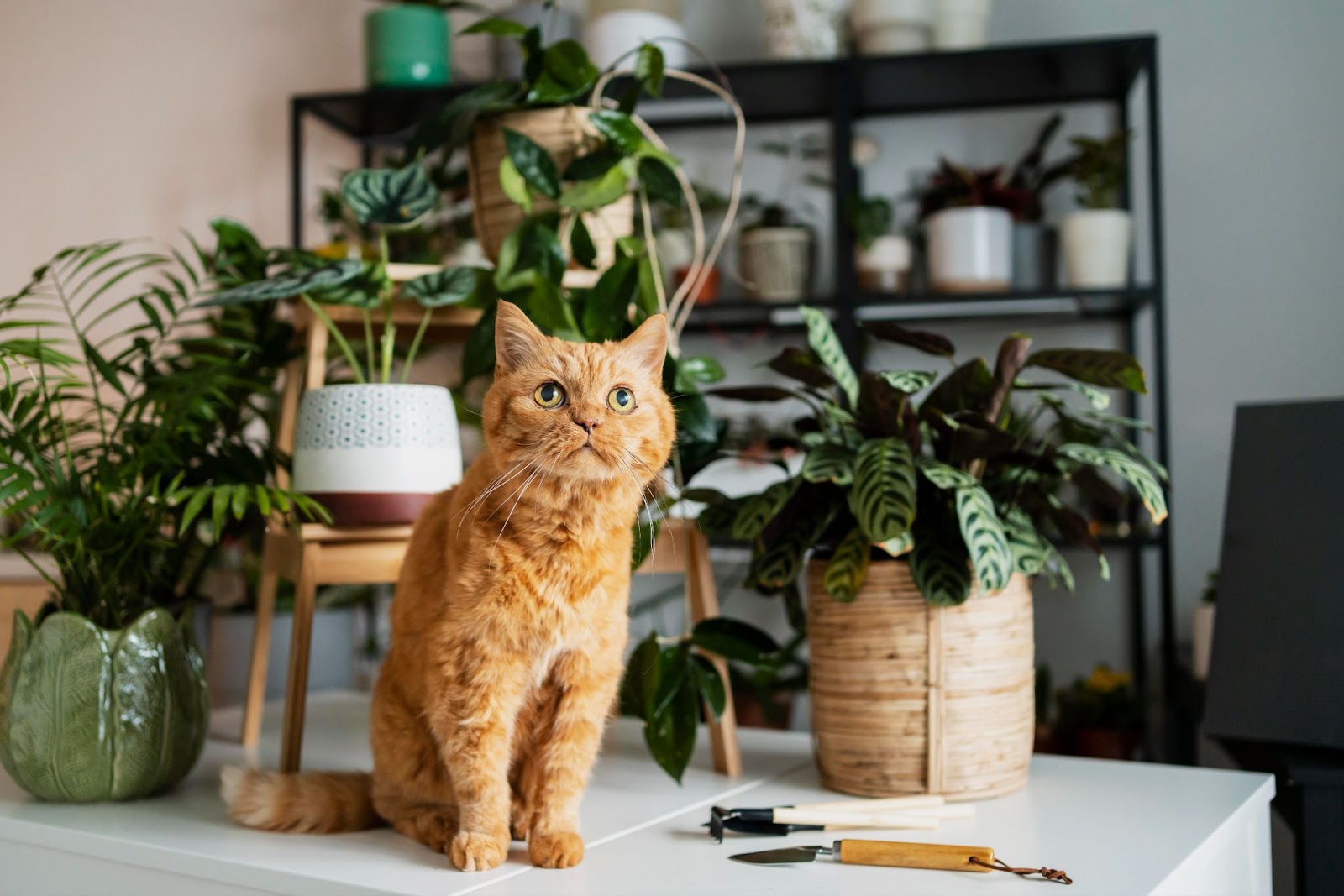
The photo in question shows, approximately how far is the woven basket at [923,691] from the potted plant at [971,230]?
127cm

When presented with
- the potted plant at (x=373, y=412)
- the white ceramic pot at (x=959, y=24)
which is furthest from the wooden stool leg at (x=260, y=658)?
the white ceramic pot at (x=959, y=24)

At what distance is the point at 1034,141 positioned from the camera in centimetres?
247

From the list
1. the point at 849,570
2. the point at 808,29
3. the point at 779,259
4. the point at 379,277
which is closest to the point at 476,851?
the point at 849,570

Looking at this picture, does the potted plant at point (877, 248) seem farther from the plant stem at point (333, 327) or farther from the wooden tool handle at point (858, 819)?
the wooden tool handle at point (858, 819)

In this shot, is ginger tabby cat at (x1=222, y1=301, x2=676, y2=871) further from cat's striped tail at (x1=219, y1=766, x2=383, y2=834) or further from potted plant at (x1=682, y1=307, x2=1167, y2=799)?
potted plant at (x1=682, y1=307, x2=1167, y2=799)

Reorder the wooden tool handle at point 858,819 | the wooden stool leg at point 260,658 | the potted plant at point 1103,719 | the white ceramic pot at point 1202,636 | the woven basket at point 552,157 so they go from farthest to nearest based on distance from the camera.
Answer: the potted plant at point 1103,719 → the white ceramic pot at point 1202,636 → the wooden stool leg at point 260,658 → the woven basket at point 552,157 → the wooden tool handle at point 858,819

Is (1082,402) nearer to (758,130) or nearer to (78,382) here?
(758,130)

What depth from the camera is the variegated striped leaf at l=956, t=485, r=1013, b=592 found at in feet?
3.17

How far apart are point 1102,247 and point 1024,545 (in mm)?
1344

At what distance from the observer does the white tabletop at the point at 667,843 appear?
31.5 inches

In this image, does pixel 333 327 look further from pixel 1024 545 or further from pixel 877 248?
pixel 877 248

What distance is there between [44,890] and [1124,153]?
88.3 inches

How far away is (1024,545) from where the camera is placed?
106 cm

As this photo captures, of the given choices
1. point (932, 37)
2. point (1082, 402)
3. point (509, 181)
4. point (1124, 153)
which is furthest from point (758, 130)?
point (509, 181)
